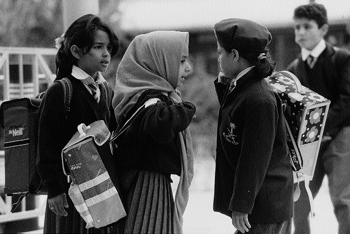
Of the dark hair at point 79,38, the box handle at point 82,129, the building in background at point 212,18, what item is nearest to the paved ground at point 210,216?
the dark hair at point 79,38

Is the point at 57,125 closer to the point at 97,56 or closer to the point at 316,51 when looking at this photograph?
the point at 97,56

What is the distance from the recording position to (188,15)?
13266 mm

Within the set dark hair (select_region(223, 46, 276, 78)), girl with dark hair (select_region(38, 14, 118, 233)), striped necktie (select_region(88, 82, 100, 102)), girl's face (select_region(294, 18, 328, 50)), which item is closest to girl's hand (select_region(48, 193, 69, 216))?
girl with dark hair (select_region(38, 14, 118, 233))

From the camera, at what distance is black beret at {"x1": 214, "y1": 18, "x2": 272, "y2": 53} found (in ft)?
10.1

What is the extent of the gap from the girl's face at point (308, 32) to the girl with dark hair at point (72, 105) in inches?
67.7

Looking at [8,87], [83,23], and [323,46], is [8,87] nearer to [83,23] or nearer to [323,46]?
[83,23]

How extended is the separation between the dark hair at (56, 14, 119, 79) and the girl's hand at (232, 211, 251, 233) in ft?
3.76

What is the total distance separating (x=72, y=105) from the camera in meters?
3.29

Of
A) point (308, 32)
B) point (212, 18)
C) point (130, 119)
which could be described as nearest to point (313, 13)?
point (308, 32)

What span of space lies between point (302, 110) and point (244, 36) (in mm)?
477

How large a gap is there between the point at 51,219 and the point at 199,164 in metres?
6.56

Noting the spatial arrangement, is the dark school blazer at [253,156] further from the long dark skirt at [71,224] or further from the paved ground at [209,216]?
the paved ground at [209,216]

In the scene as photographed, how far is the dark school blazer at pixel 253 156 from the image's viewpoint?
2.94 metres

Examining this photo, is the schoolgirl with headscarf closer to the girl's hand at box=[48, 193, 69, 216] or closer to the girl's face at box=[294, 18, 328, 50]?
the girl's hand at box=[48, 193, 69, 216]
